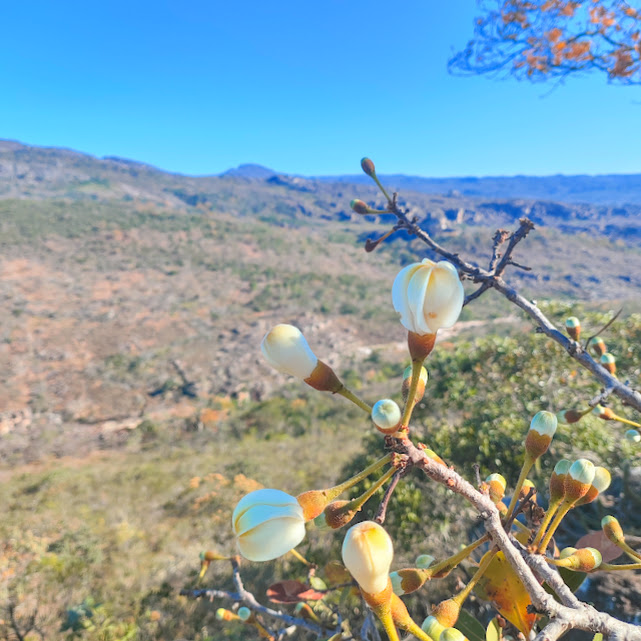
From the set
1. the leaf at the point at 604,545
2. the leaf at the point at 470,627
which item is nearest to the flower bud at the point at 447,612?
the leaf at the point at 470,627

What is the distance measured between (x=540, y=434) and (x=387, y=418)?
385 mm

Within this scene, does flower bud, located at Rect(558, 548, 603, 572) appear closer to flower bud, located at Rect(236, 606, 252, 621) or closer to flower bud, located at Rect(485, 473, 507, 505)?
flower bud, located at Rect(485, 473, 507, 505)

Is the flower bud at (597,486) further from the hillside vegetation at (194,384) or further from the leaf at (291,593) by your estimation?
the hillside vegetation at (194,384)

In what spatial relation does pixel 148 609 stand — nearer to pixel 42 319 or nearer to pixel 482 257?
pixel 42 319

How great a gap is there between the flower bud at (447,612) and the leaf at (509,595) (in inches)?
11.2

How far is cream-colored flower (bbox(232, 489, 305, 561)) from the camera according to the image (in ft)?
1.97

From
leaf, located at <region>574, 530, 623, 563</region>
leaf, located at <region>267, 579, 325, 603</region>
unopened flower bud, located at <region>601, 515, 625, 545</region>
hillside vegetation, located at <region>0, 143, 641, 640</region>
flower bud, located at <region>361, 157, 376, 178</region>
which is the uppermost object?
flower bud, located at <region>361, 157, 376, 178</region>

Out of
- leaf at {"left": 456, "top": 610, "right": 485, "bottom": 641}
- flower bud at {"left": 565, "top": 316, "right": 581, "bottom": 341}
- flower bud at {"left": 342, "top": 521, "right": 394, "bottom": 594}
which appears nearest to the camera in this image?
flower bud at {"left": 342, "top": 521, "right": 394, "bottom": 594}

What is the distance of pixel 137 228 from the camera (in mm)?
48531

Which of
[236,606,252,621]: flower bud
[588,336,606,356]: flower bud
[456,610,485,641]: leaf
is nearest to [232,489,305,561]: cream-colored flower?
[456,610,485,641]: leaf

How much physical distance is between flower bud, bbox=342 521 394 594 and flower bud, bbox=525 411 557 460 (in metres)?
0.42

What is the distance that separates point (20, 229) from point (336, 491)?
5449 cm

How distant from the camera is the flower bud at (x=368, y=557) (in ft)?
1.72

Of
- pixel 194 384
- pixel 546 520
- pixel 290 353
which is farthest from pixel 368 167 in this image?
pixel 194 384
